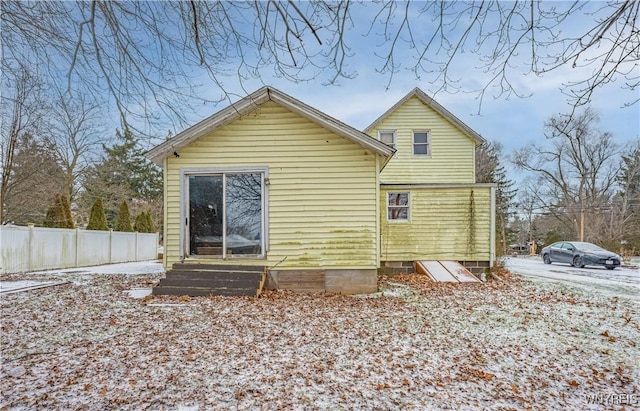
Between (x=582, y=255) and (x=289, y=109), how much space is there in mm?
15564

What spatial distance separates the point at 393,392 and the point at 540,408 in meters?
1.29

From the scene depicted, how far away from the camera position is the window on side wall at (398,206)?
11.7 metres

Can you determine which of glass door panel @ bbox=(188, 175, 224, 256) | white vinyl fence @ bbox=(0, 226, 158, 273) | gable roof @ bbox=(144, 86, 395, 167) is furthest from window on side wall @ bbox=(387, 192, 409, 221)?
white vinyl fence @ bbox=(0, 226, 158, 273)

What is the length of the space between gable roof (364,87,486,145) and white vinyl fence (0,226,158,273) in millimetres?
12770

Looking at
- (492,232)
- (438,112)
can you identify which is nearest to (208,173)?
(492,232)

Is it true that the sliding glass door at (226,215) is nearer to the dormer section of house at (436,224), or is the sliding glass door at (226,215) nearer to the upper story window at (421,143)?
the dormer section of house at (436,224)

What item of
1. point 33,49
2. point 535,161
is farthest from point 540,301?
point 535,161

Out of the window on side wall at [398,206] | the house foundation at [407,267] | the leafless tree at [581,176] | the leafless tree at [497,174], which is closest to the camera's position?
the house foundation at [407,267]

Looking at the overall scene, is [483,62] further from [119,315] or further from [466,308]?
[119,315]

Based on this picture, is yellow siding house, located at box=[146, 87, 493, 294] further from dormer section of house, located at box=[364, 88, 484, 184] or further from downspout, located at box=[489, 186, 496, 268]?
dormer section of house, located at box=[364, 88, 484, 184]

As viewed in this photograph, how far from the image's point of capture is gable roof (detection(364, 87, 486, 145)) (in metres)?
13.7

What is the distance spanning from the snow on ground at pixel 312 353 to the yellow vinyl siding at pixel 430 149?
7.29 m

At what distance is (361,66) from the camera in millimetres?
3717

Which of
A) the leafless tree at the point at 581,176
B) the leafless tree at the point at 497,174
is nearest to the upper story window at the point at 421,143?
the leafless tree at the point at 497,174
